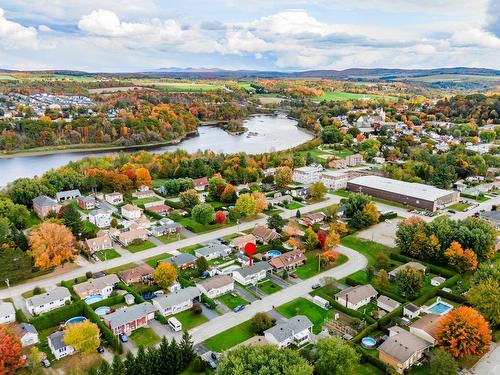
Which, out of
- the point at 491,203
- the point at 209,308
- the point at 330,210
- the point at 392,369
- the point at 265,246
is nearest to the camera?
the point at 392,369

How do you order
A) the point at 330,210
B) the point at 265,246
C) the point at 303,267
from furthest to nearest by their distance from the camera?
the point at 330,210 < the point at 265,246 < the point at 303,267

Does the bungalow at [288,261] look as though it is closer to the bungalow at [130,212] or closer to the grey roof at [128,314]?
the grey roof at [128,314]

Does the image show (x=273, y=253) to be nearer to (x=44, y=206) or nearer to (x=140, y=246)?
(x=140, y=246)

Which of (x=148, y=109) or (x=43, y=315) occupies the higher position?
(x=148, y=109)

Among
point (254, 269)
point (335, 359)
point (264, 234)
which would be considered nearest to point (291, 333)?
point (335, 359)

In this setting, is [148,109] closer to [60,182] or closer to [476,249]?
[60,182]

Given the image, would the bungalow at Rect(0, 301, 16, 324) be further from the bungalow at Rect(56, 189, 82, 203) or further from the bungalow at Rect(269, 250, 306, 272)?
the bungalow at Rect(56, 189, 82, 203)

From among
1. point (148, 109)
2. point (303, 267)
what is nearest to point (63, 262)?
point (303, 267)

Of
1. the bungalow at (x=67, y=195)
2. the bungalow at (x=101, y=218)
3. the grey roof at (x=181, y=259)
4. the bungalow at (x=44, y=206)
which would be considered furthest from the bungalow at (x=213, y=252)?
the bungalow at (x=67, y=195)
